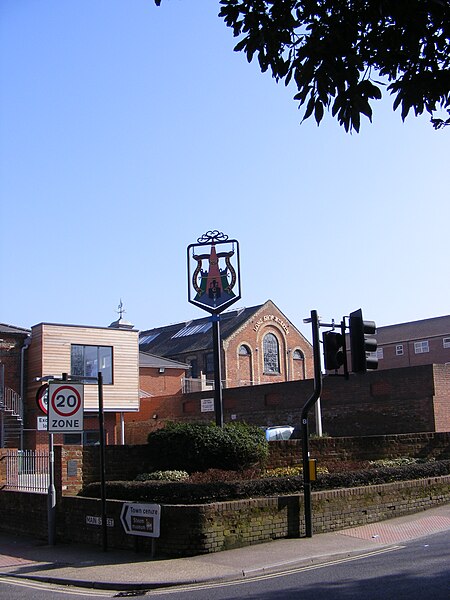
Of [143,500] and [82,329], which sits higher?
[82,329]

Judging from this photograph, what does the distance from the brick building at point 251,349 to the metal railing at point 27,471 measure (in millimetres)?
37150

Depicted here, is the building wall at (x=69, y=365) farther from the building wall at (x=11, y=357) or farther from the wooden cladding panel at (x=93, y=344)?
the building wall at (x=11, y=357)

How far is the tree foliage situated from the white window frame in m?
68.9

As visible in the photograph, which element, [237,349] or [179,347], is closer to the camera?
[237,349]

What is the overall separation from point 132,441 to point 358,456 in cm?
2740

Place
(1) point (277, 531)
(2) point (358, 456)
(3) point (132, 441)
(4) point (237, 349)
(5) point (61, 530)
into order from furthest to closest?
(4) point (237, 349), (3) point (132, 441), (2) point (358, 456), (5) point (61, 530), (1) point (277, 531)

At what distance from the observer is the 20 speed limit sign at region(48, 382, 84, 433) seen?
15.4 meters

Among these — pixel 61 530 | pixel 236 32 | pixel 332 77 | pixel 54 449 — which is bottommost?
pixel 61 530

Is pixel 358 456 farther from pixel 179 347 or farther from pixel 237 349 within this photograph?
pixel 179 347

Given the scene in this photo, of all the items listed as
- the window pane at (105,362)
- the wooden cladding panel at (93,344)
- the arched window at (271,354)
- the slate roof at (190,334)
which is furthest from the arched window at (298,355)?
the window pane at (105,362)

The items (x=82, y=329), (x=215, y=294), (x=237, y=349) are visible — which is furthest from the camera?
(x=237, y=349)

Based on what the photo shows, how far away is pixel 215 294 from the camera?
23.5 meters

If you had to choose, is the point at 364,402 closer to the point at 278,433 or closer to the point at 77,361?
the point at 278,433

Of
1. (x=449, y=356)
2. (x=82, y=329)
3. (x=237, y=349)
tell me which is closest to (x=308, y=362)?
(x=237, y=349)
